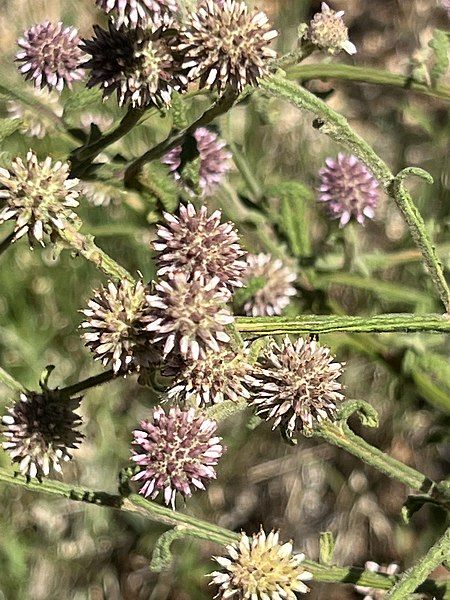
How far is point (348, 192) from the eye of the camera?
2.81 m

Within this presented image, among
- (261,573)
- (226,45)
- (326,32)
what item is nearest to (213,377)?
(261,573)

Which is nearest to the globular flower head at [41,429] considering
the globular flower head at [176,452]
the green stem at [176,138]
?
the globular flower head at [176,452]

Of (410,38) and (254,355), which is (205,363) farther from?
(410,38)

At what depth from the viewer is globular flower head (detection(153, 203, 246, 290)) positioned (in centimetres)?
172

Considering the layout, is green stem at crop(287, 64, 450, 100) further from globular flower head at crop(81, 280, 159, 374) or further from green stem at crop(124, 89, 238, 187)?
globular flower head at crop(81, 280, 159, 374)

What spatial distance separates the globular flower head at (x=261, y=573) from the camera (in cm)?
175

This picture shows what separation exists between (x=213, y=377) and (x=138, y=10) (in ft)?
2.52

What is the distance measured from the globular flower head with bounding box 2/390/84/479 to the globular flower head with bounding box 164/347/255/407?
440mm

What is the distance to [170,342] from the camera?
1.54m

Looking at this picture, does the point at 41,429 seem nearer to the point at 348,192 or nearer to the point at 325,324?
the point at 325,324

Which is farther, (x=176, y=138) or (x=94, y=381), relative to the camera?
(x=176, y=138)

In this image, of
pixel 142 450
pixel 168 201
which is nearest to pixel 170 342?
pixel 142 450

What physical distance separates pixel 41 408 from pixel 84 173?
609mm

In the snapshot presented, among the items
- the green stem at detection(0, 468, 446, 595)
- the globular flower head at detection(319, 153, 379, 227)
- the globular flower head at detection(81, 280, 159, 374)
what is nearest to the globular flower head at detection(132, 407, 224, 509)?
the green stem at detection(0, 468, 446, 595)
